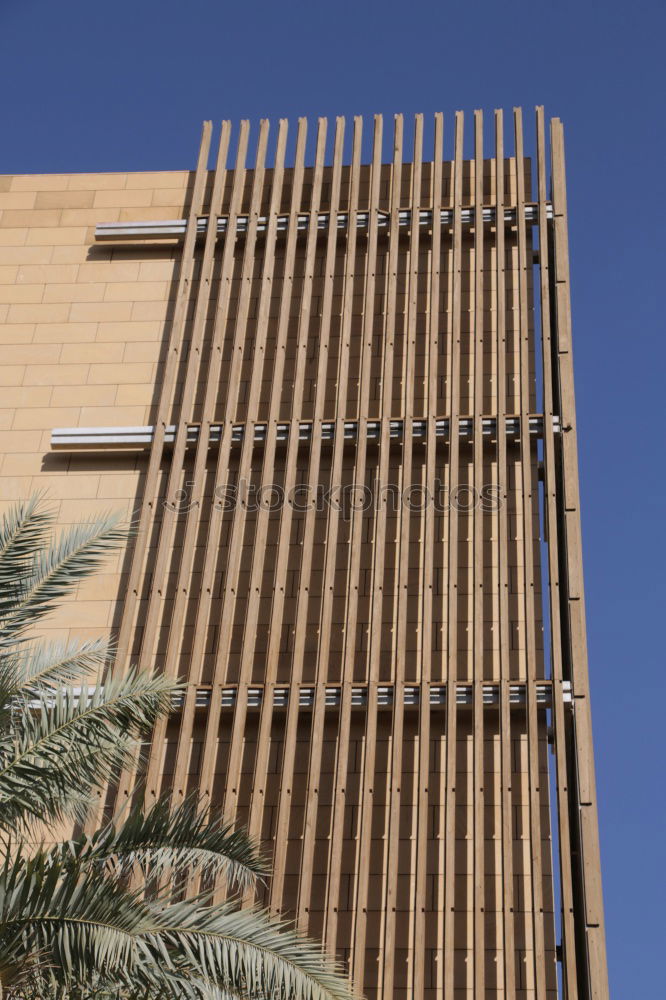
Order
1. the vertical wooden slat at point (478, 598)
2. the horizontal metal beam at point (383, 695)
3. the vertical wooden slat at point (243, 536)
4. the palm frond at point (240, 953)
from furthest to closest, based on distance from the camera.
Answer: the horizontal metal beam at point (383, 695) → the vertical wooden slat at point (243, 536) → the vertical wooden slat at point (478, 598) → the palm frond at point (240, 953)

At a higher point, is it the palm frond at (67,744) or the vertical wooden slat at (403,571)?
the vertical wooden slat at (403,571)

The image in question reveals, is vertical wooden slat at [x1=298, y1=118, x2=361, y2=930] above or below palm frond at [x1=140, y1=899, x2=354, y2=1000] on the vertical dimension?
above

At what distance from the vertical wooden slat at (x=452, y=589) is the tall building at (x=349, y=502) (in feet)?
0.16

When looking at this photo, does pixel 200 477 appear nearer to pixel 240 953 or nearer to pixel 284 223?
pixel 284 223

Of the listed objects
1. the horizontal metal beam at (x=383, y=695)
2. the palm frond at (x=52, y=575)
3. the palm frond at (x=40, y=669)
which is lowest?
the palm frond at (x=40, y=669)

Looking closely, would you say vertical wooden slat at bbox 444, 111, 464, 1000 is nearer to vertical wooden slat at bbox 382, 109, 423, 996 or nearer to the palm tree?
vertical wooden slat at bbox 382, 109, 423, 996

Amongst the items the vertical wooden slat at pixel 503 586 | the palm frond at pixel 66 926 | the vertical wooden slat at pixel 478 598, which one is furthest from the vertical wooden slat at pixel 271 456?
the palm frond at pixel 66 926

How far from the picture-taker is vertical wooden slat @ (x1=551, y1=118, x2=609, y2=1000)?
49.2 feet

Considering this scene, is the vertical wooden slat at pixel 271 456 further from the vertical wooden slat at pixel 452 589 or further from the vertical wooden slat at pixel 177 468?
the vertical wooden slat at pixel 452 589

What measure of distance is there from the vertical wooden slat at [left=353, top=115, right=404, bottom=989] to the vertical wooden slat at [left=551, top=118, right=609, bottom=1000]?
2.35 m

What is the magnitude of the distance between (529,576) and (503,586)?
1.61 ft

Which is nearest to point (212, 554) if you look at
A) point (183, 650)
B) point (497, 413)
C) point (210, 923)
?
point (183, 650)

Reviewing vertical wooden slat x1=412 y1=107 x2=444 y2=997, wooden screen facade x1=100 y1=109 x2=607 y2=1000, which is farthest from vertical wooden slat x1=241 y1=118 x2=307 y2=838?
vertical wooden slat x1=412 y1=107 x2=444 y2=997

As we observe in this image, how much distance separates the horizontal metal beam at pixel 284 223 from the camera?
69.5 ft
